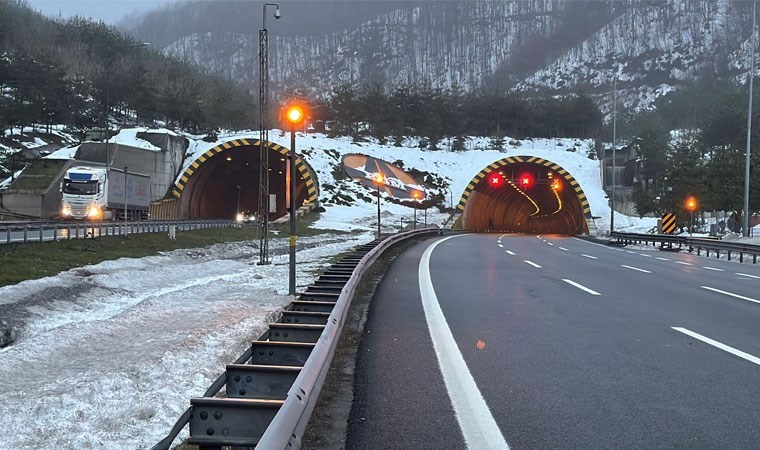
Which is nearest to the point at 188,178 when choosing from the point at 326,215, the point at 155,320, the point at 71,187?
the point at 326,215

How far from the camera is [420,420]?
17.0 ft

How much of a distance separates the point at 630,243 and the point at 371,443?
40.9 meters

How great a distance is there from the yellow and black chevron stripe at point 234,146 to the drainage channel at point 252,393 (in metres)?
50.3

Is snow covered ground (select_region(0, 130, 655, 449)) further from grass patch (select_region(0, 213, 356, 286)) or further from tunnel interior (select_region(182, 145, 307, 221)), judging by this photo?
tunnel interior (select_region(182, 145, 307, 221))

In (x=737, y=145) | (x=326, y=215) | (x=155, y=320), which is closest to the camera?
(x=155, y=320)

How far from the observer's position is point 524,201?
3659 inches

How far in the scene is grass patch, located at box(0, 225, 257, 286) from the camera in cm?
1767

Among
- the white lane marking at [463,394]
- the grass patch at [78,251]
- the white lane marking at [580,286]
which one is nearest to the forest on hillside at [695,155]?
the grass patch at [78,251]

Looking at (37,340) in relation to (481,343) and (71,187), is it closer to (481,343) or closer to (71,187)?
(481,343)

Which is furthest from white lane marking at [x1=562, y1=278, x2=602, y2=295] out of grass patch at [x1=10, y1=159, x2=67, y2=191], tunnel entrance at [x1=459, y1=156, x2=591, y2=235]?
grass patch at [x1=10, y1=159, x2=67, y2=191]

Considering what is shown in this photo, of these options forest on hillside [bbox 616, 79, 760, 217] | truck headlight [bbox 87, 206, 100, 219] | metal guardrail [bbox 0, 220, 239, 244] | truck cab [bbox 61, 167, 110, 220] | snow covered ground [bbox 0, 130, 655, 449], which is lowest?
snow covered ground [bbox 0, 130, 655, 449]

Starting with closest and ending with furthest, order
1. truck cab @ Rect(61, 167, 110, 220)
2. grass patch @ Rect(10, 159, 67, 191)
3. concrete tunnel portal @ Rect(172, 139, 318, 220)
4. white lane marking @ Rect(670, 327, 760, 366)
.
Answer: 1. white lane marking @ Rect(670, 327, 760, 366)
2. truck cab @ Rect(61, 167, 110, 220)
3. grass patch @ Rect(10, 159, 67, 191)
4. concrete tunnel portal @ Rect(172, 139, 318, 220)

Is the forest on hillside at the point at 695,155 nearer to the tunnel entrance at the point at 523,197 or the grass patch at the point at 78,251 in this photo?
the tunnel entrance at the point at 523,197

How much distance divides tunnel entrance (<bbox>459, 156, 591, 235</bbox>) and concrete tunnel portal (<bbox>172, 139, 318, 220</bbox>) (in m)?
18.0
